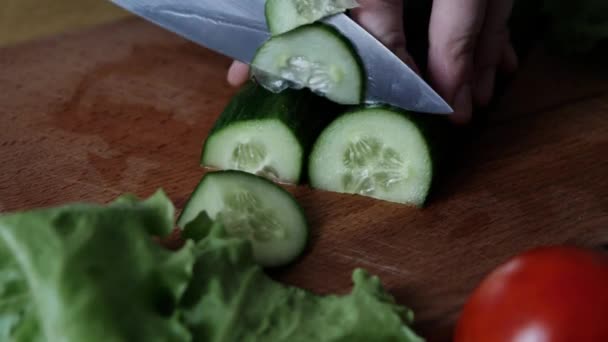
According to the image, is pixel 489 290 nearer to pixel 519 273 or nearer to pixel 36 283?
pixel 519 273

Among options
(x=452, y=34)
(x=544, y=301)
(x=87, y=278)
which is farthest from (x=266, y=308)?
(x=452, y=34)

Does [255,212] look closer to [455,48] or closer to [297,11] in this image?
[297,11]

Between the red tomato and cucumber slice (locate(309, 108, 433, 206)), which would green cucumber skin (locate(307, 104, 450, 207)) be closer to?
cucumber slice (locate(309, 108, 433, 206))

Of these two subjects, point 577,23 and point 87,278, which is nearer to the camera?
point 87,278

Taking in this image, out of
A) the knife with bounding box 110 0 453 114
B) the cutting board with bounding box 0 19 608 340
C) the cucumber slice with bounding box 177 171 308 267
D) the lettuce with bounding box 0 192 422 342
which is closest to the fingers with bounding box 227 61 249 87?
the cutting board with bounding box 0 19 608 340

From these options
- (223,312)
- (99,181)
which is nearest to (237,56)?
(99,181)

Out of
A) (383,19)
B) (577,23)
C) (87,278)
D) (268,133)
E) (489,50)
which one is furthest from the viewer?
(577,23)

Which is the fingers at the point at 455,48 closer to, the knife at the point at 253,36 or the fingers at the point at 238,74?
the knife at the point at 253,36
